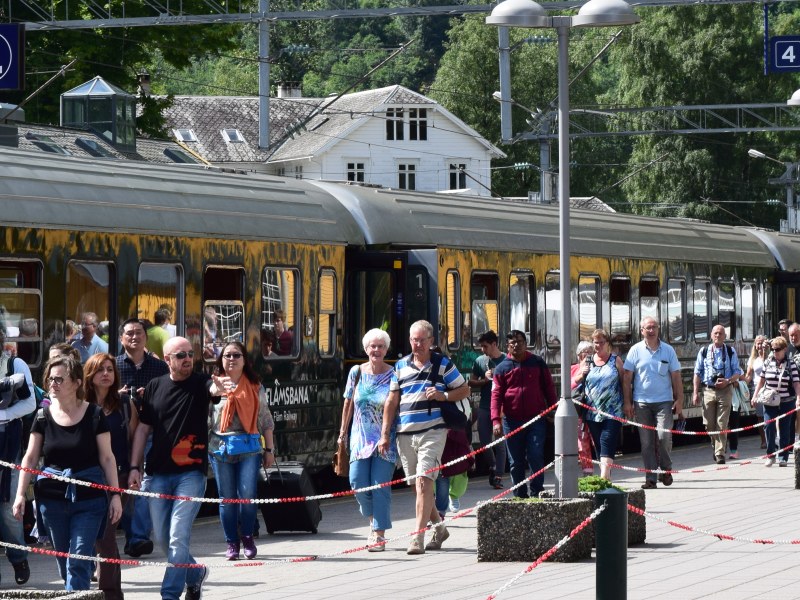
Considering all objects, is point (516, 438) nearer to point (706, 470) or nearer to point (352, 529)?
point (352, 529)

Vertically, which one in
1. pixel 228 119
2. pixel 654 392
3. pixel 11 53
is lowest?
pixel 654 392

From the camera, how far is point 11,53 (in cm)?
2283

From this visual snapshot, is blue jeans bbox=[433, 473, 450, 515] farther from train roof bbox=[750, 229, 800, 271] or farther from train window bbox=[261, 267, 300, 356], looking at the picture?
train roof bbox=[750, 229, 800, 271]

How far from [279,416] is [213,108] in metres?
76.3

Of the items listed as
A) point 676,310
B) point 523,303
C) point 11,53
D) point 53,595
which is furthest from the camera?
point 676,310

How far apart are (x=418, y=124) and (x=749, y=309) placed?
58.4m

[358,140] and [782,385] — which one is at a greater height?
[358,140]

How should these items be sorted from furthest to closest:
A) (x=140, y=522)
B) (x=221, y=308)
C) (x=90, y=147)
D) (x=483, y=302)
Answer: (x=90, y=147)
(x=483, y=302)
(x=221, y=308)
(x=140, y=522)

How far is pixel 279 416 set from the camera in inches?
693

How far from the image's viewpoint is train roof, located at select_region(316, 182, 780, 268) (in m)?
19.9

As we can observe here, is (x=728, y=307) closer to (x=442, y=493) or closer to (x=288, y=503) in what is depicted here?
(x=442, y=493)

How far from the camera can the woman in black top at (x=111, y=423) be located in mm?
10445

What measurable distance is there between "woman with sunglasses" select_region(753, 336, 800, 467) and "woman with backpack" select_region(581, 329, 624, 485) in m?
3.68

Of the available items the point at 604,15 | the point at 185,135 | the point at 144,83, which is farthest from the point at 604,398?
the point at 185,135
